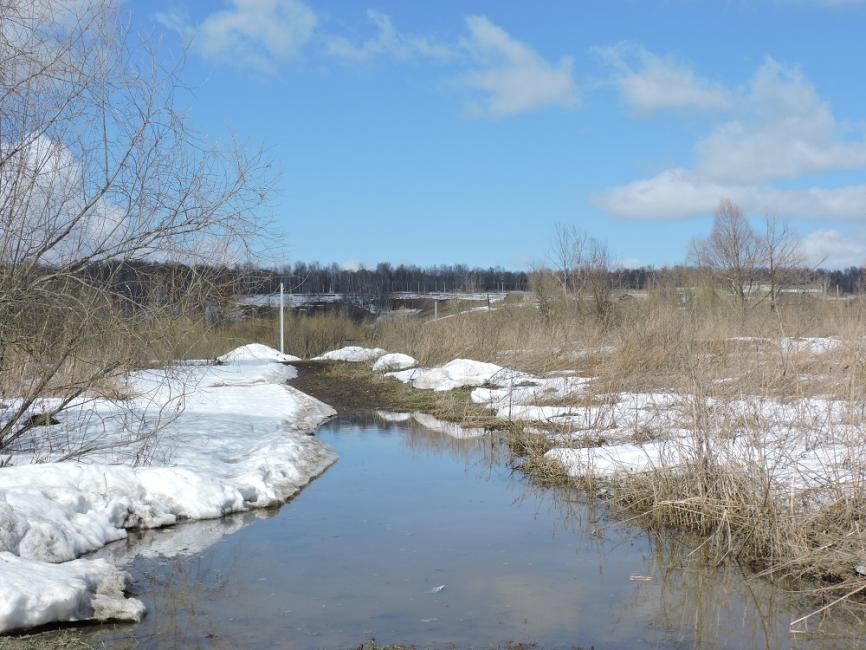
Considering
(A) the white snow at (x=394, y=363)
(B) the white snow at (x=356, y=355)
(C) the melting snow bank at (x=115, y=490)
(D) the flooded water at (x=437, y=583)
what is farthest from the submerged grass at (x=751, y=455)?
(B) the white snow at (x=356, y=355)

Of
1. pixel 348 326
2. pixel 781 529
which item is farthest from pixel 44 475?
pixel 348 326

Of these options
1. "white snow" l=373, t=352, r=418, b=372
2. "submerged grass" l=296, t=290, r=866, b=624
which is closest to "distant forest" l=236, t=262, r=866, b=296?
"white snow" l=373, t=352, r=418, b=372

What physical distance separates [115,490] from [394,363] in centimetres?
1570

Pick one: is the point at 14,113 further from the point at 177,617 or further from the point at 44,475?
the point at 177,617

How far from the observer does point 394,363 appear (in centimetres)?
2266

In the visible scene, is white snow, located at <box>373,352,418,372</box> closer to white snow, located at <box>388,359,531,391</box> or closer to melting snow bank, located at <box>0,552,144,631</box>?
white snow, located at <box>388,359,531,391</box>

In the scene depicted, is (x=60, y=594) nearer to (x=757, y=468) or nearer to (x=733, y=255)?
(x=757, y=468)

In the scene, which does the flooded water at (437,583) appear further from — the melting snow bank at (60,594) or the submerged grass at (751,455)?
the submerged grass at (751,455)

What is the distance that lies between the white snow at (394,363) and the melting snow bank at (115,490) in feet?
31.6

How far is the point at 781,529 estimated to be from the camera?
5.81 metres

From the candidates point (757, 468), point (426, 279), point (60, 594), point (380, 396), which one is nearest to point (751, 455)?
point (757, 468)

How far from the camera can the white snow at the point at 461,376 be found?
16750mm

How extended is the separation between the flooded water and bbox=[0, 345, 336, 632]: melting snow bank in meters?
0.28

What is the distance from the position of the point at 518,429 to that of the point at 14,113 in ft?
24.6
